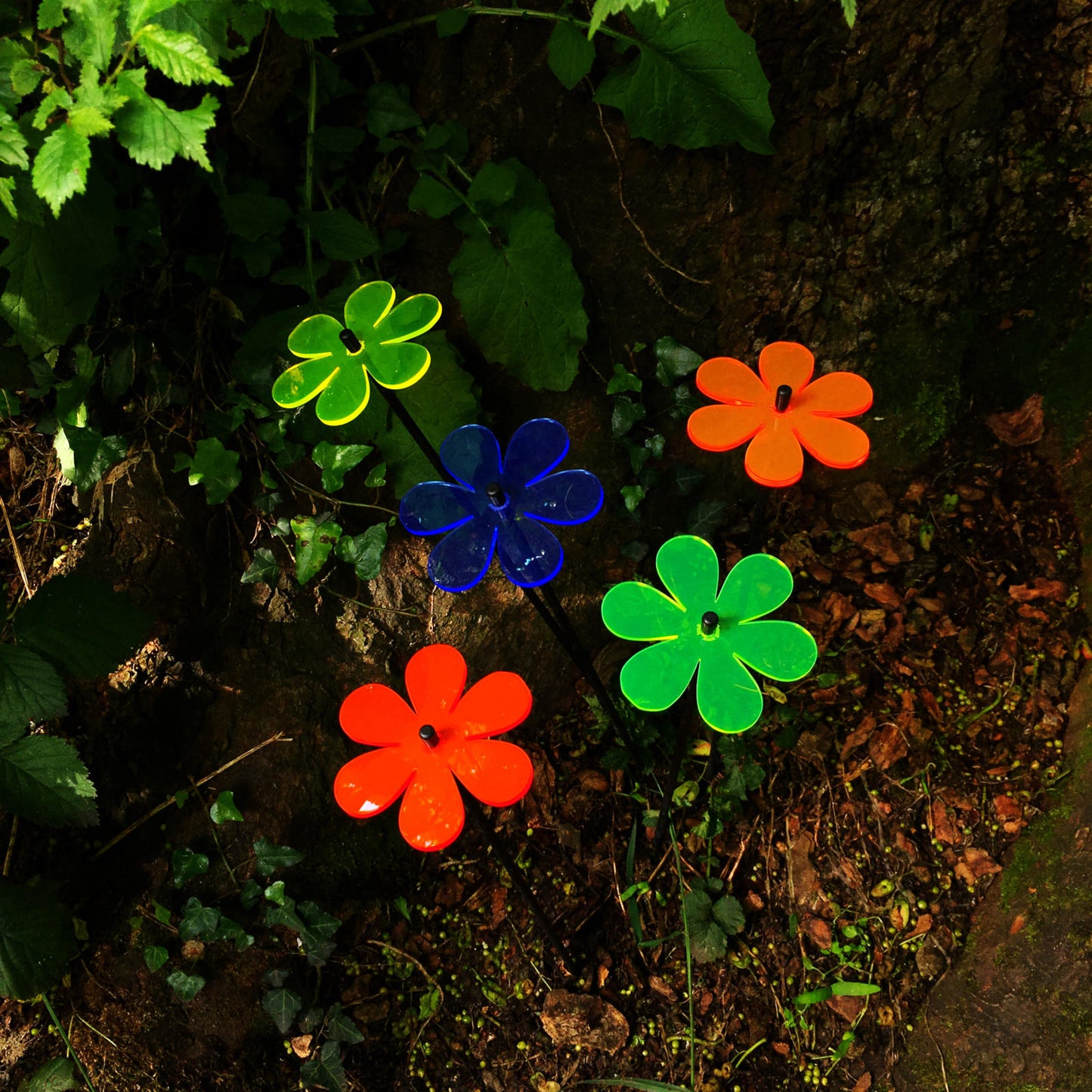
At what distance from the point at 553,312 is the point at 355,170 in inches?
22.4

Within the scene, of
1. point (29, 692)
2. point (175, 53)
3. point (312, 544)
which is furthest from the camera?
point (312, 544)

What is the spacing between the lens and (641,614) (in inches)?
57.4

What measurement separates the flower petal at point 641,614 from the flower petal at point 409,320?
540mm

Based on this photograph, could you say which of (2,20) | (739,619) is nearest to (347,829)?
(739,619)

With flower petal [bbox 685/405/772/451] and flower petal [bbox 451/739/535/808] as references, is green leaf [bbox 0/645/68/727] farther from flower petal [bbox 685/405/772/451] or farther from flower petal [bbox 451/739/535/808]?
flower petal [bbox 685/405/772/451]

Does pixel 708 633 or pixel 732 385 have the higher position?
pixel 732 385

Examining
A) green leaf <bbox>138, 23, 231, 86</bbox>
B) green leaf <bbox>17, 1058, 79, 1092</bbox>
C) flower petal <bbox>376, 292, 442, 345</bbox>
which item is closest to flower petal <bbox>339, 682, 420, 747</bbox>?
flower petal <bbox>376, 292, 442, 345</bbox>

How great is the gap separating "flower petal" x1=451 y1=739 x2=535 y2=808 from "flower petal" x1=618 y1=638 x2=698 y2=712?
0.67ft

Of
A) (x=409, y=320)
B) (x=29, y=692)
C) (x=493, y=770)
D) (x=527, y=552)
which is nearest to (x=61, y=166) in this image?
(x=409, y=320)

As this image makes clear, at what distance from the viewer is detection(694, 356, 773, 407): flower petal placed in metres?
1.47

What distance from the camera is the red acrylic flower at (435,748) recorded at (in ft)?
4.44

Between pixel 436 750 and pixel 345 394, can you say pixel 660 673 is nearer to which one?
pixel 436 750

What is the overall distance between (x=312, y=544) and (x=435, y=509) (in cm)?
56

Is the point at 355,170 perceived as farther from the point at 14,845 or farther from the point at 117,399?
the point at 14,845
